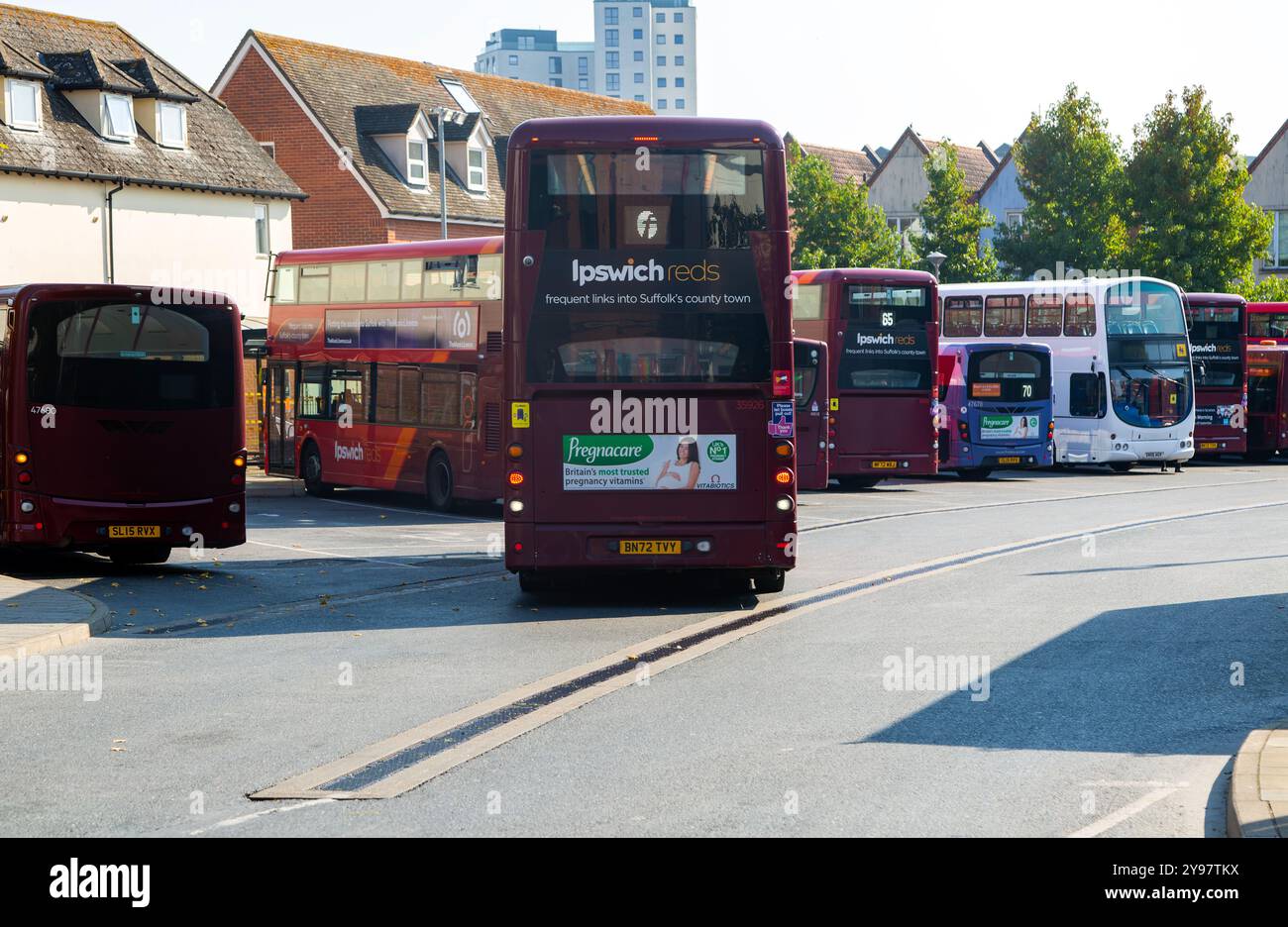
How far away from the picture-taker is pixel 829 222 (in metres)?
64.7

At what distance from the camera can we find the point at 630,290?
48.7 feet

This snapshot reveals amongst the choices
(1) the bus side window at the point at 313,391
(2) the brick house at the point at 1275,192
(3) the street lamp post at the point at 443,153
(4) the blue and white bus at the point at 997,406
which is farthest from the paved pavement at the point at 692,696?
(2) the brick house at the point at 1275,192

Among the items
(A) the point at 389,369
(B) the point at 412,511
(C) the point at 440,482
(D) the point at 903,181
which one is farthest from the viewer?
(D) the point at 903,181

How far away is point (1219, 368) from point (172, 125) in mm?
26902

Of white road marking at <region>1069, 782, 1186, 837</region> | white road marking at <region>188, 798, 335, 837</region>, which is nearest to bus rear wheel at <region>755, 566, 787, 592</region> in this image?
white road marking at <region>1069, 782, 1186, 837</region>

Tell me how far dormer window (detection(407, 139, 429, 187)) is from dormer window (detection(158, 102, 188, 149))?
8497 mm

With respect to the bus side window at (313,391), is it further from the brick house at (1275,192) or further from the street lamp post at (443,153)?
the brick house at (1275,192)

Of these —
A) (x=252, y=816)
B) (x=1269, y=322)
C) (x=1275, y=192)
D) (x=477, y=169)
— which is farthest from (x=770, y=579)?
(x=1275, y=192)

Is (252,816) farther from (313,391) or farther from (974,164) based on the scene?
(974,164)

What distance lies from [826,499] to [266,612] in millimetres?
16087

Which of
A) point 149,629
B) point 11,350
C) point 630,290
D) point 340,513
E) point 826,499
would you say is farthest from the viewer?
point 826,499

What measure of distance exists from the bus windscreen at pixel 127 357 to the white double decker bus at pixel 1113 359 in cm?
2292
